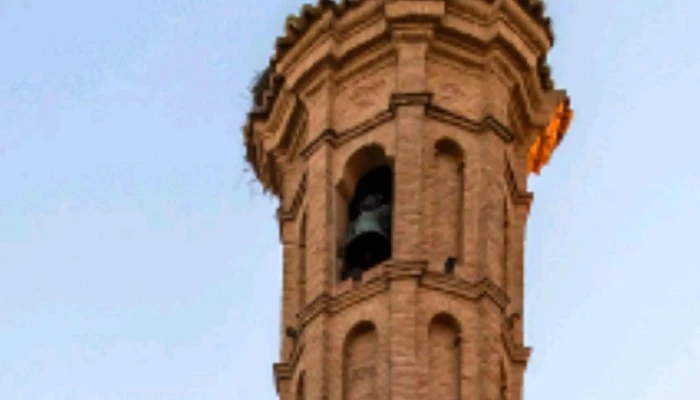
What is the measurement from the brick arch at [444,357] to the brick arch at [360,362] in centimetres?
67

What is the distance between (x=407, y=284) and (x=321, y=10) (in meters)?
5.09

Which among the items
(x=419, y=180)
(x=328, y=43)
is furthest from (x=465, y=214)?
(x=328, y=43)

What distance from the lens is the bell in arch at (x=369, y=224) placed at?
3819cm

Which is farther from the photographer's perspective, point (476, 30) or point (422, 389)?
point (476, 30)

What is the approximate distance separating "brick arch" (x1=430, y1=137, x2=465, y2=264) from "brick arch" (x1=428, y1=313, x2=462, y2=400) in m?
0.90

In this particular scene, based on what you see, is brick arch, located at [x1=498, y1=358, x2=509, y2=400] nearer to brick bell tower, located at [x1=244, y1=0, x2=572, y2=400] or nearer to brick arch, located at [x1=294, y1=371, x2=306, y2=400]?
brick bell tower, located at [x1=244, y1=0, x2=572, y2=400]

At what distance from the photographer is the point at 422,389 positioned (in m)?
36.0

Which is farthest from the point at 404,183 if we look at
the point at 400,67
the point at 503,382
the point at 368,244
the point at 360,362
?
the point at 503,382

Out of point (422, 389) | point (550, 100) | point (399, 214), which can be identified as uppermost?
point (550, 100)

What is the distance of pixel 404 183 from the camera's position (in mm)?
37938

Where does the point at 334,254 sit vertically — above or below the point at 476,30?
below

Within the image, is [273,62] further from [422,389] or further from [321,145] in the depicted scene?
[422,389]

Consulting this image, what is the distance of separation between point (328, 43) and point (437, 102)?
190 centimetres

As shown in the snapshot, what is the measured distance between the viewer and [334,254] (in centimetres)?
3816
